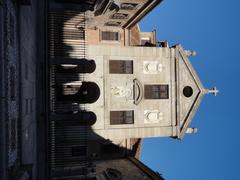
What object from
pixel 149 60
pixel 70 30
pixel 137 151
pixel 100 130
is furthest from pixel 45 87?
pixel 137 151

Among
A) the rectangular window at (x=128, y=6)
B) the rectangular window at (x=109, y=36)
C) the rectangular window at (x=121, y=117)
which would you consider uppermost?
the rectangular window at (x=128, y=6)

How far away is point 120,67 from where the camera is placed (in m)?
27.2

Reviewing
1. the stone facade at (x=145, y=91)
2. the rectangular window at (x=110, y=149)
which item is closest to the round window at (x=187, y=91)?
the stone facade at (x=145, y=91)

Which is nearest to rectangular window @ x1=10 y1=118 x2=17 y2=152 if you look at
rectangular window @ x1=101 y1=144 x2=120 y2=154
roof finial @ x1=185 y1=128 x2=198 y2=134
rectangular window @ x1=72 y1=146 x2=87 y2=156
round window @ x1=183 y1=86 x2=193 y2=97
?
rectangular window @ x1=72 y1=146 x2=87 y2=156

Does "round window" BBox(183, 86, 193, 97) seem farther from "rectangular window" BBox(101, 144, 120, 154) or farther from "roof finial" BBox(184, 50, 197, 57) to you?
"rectangular window" BBox(101, 144, 120, 154)

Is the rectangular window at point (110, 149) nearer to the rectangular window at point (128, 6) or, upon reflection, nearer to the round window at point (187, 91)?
the round window at point (187, 91)

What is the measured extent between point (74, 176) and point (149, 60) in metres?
10.3

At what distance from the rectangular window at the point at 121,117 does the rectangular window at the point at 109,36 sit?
860 cm

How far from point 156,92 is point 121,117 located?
3393mm

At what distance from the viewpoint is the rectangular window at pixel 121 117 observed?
26.9m

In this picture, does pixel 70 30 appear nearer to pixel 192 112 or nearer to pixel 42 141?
pixel 42 141

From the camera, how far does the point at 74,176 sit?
24.2 meters

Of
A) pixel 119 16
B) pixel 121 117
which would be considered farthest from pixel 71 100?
pixel 119 16

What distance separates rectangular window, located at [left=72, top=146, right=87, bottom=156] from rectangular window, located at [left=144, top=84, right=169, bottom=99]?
624 centimetres
